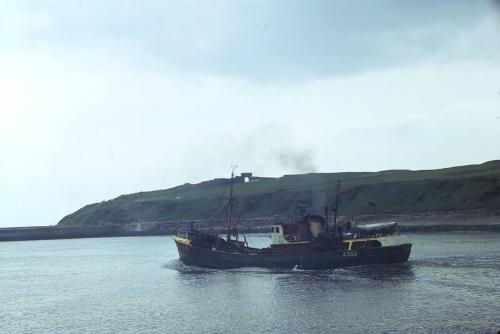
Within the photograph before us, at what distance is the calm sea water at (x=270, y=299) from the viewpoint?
44188mm

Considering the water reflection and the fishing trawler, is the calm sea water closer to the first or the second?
the water reflection

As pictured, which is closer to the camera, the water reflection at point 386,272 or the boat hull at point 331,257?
the water reflection at point 386,272

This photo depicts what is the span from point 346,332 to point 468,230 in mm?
99551

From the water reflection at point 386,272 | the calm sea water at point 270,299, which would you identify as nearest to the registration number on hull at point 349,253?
the water reflection at point 386,272

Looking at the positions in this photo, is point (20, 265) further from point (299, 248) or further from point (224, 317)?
point (224, 317)

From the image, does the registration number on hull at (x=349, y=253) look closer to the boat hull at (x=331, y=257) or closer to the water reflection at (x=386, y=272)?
the boat hull at (x=331, y=257)

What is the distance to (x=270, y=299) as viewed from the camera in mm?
56125

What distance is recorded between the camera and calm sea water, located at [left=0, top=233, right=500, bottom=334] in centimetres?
4419

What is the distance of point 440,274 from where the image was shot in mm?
64375

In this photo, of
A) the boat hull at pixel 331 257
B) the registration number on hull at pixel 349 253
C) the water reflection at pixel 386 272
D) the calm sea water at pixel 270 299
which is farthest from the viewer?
the boat hull at pixel 331 257

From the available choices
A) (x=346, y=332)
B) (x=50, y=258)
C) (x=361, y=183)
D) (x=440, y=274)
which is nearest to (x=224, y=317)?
(x=346, y=332)

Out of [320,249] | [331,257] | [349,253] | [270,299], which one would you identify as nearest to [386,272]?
[349,253]

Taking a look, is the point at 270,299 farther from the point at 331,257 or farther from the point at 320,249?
the point at 331,257

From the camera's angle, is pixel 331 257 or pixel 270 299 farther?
pixel 331 257
